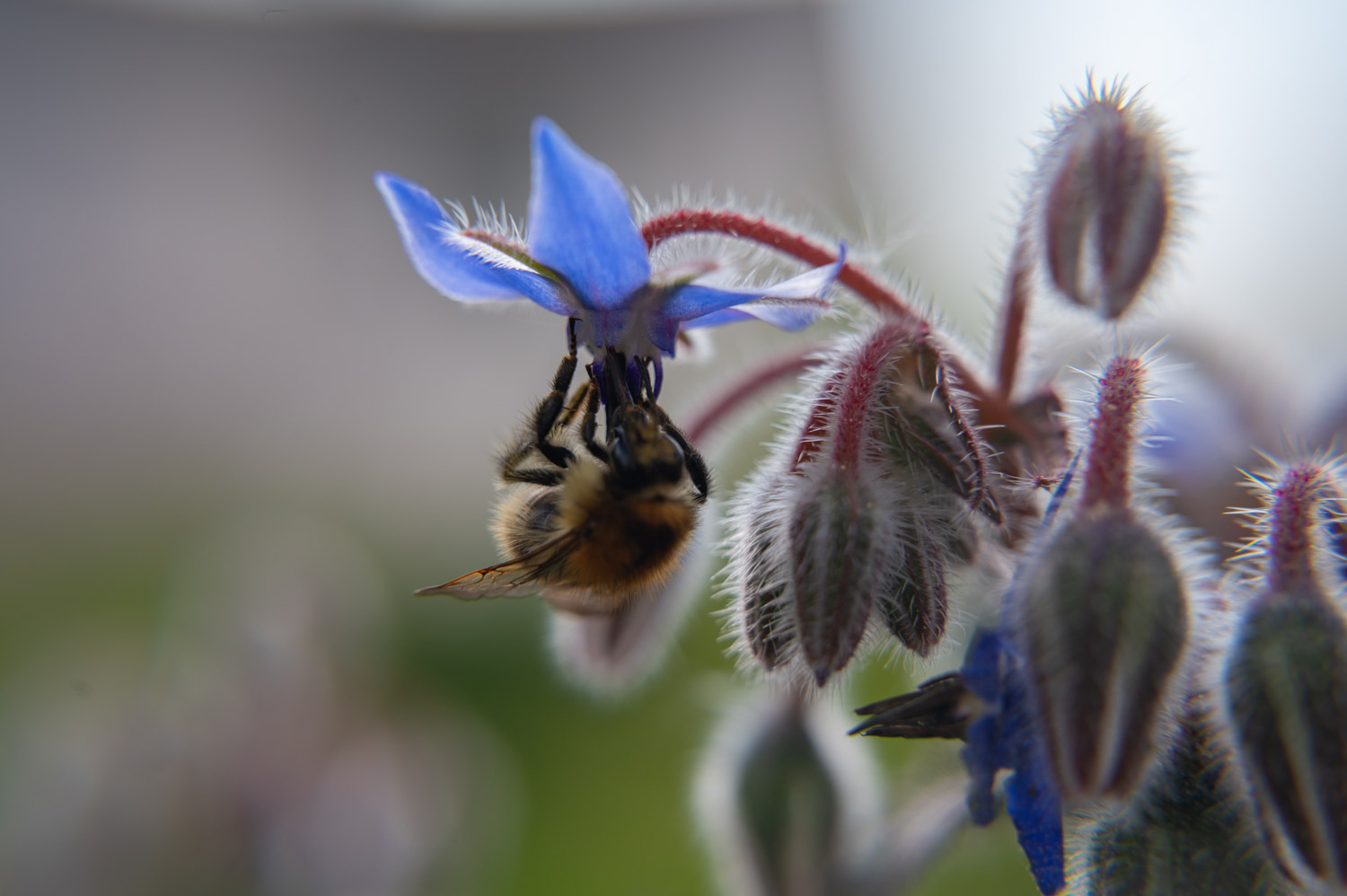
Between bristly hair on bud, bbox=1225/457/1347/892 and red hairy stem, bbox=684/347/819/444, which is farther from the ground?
red hairy stem, bbox=684/347/819/444

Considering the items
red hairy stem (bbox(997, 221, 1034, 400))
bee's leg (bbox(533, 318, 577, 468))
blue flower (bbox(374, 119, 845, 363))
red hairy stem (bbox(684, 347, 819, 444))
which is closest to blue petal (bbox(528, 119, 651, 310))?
blue flower (bbox(374, 119, 845, 363))

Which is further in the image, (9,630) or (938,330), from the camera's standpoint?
(9,630)

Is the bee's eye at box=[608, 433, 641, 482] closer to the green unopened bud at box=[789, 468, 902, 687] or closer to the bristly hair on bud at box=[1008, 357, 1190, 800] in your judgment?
the green unopened bud at box=[789, 468, 902, 687]

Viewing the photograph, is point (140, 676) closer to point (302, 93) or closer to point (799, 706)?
point (799, 706)

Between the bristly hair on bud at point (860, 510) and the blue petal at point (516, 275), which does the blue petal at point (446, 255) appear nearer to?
the blue petal at point (516, 275)


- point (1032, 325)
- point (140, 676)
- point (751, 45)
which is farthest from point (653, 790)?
point (751, 45)

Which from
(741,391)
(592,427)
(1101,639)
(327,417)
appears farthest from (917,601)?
(327,417)
